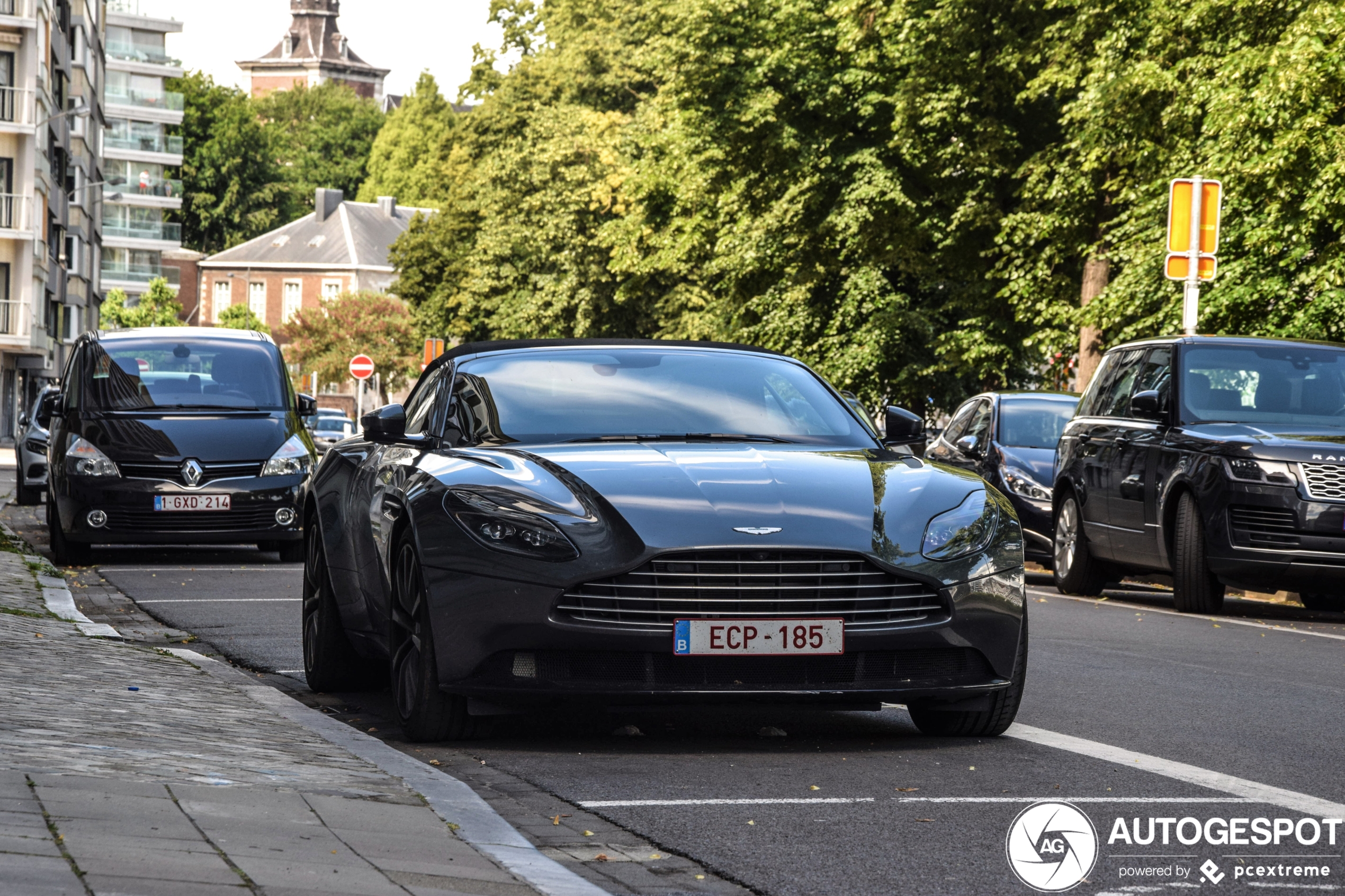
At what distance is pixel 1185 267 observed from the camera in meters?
18.7

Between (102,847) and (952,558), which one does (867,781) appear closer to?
(952,558)

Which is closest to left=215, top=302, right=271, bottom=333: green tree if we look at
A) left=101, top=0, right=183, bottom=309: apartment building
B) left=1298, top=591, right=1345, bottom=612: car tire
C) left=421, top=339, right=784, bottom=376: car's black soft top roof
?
left=101, top=0, right=183, bottom=309: apartment building

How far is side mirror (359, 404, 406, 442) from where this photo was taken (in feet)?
27.4

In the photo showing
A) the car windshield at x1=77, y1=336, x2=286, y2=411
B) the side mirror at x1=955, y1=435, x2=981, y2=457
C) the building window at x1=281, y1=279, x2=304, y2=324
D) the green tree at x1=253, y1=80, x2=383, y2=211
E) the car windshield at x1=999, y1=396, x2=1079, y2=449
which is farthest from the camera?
the green tree at x1=253, y1=80, x2=383, y2=211

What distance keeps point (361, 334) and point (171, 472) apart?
300 ft

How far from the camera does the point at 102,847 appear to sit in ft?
15.2

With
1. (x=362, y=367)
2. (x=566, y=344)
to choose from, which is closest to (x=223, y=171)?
(x=362, y=367)

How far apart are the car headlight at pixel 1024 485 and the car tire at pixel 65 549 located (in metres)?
8.24

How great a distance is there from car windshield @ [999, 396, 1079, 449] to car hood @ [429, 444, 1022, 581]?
12438 mm

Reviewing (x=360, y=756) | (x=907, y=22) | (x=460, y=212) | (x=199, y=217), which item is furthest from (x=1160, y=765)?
(x=199, y=217)

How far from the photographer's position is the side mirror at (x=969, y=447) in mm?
18484

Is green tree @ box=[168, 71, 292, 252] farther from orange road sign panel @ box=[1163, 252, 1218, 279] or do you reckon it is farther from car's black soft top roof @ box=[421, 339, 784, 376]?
car's black soft top roof @ box=[421, 339, 784, 376]

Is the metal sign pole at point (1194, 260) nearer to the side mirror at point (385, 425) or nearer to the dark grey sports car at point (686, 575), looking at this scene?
the dark grey sports car at point (686, 575)

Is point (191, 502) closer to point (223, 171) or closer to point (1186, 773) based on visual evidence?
point (1186, 773)
